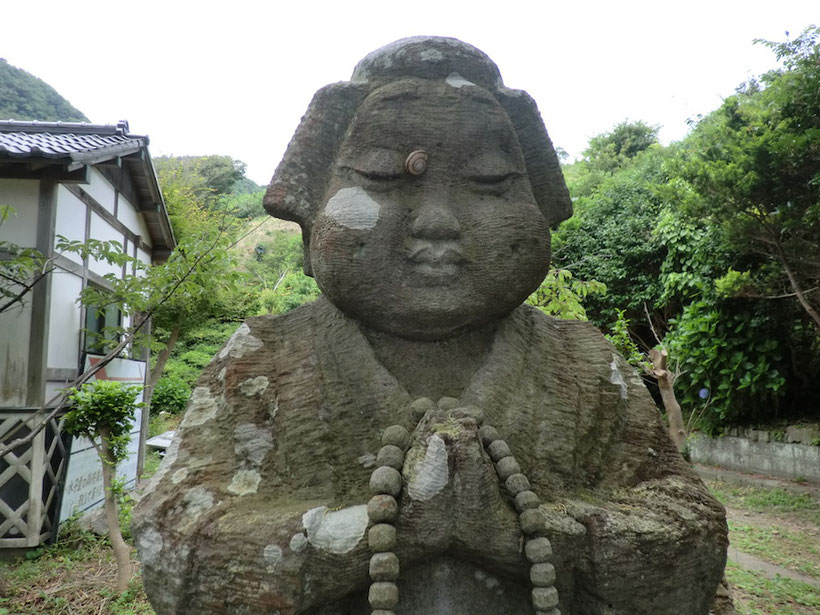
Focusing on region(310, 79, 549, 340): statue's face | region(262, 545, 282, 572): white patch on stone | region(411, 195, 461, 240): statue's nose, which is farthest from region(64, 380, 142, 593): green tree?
region(411, 195, 461, 240): statue's nose

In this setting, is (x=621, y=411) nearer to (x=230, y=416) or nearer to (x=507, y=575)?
(x=507, y=575)

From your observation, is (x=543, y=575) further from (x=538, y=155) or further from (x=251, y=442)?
(x=538, y=155)

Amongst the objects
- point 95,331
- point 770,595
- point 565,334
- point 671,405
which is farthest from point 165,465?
point 671,405

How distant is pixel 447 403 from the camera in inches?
78.2

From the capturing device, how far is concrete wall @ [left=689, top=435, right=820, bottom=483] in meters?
8.55

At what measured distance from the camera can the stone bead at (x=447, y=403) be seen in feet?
6.47

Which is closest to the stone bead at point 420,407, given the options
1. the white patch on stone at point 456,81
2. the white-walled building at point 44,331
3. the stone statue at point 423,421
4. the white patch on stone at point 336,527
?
the stone statue at point 423,421

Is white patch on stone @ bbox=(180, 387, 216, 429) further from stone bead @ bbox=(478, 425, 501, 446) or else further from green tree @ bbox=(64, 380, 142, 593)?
green tree @ bbox=(64, 380, 142, 593)

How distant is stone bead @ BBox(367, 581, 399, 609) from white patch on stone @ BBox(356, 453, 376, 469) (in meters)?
0.40

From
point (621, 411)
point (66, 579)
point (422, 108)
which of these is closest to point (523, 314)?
point (621, 411)

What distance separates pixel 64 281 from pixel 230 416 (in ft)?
18.5

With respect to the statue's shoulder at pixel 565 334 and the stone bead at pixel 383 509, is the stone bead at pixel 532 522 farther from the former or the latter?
the statue's shoulder at pixel 565 334

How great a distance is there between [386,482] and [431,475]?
0.43 feet

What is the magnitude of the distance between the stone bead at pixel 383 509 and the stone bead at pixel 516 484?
346 mm
